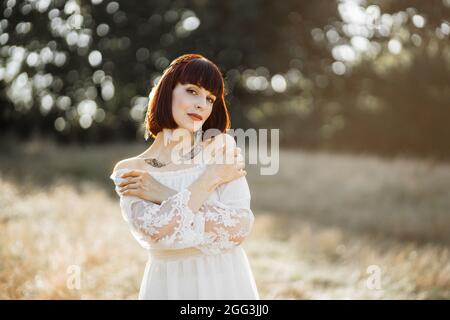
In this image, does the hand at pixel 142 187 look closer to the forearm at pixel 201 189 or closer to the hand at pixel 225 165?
the forearm at pixel 201 189

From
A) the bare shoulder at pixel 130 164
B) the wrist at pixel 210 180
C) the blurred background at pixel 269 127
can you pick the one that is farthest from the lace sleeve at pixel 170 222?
the blurred background at pixel 269 127

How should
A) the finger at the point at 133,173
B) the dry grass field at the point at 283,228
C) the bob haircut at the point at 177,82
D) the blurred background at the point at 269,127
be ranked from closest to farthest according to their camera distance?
the finger at the point at 133,173
the bob haircut at the point at 177,82
the dry grass field at the point at 283,228
the blurred background at the point at 269,127

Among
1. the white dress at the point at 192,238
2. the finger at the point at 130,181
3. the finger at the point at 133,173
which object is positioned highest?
the finger at the point at 133,173

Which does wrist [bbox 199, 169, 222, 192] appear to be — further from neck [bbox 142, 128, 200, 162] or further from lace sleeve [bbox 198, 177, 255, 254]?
neck [bbox 142, 128, 200, 162]

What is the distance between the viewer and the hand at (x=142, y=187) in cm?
216

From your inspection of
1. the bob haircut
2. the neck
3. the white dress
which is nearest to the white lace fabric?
the white dress

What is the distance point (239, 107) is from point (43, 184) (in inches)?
279

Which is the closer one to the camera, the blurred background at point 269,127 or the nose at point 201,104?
the nose at point 201,104

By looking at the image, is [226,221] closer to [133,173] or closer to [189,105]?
[133,173]

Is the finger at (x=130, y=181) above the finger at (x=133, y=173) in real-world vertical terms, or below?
below

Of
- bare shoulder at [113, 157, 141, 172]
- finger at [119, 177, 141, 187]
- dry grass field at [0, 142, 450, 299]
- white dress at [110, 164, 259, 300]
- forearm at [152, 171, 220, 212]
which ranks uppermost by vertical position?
bare shoulder at [113, 157, 141, 172]

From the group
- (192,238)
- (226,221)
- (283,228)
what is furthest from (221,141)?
(283,228)

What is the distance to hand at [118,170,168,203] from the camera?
2164 mm
